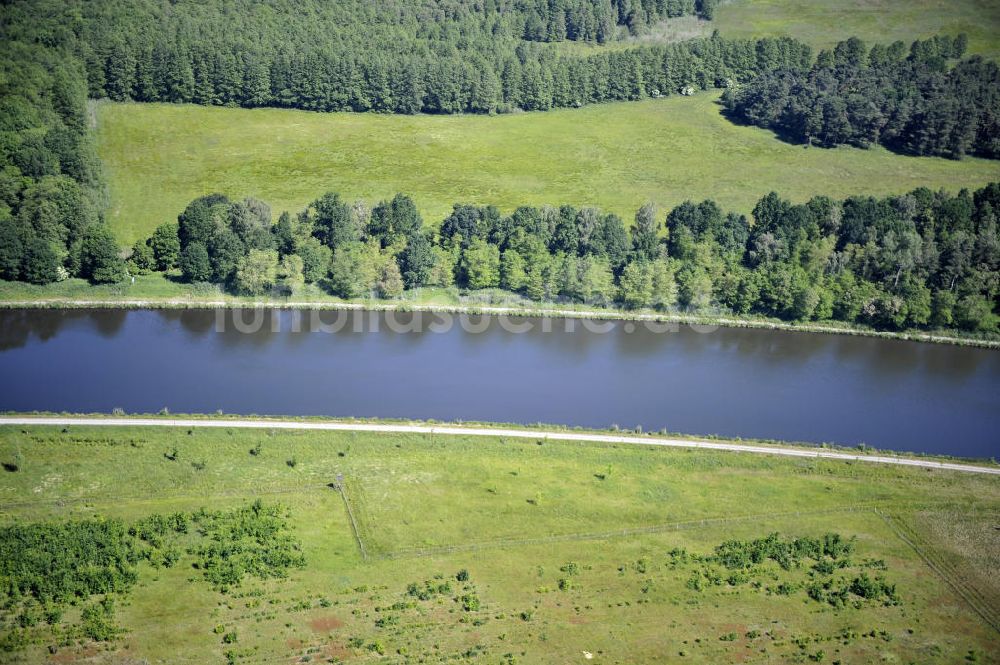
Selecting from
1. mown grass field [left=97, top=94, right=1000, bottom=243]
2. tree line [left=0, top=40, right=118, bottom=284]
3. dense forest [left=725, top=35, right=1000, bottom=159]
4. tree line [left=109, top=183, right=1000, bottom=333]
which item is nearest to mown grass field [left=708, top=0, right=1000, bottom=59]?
dense forest [left=725, top=35, right=1000, bottom=159]

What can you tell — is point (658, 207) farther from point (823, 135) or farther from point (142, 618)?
point (142, 618)

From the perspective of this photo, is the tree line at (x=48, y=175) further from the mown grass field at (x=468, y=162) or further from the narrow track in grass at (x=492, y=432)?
the narrow track in grass at (x=492, y=432)

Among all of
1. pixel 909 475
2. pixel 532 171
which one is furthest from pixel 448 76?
pixel 909 475

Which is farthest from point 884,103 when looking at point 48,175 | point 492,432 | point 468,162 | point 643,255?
point 48,175

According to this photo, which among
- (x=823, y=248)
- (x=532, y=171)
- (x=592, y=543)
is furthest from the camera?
(x=532, y=171)

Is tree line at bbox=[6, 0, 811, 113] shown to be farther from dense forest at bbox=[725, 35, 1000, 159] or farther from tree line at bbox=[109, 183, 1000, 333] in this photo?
tree line at bbox=[109, 183, 1000, 333]
